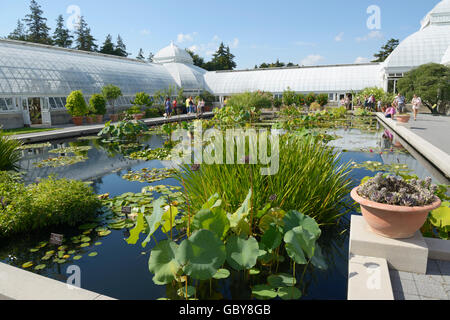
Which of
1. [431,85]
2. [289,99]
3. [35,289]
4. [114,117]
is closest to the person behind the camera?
[35,289]

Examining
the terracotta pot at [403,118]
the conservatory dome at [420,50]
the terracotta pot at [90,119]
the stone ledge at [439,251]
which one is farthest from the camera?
the conservatory dome at [420,50]

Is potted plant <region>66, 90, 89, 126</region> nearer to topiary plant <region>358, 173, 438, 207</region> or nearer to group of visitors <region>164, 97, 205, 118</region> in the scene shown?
group of visitors <region>164, 97, 205, 118</region>

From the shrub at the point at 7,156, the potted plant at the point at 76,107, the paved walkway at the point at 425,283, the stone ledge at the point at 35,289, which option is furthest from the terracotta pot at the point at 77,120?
the paved walkway at the point at 425,283

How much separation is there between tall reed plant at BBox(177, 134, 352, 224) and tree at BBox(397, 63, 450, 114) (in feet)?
60.6

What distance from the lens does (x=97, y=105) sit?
1816 cm

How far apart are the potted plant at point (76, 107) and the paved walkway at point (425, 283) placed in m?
17.3

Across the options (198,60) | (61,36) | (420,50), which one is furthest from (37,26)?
(420,50)

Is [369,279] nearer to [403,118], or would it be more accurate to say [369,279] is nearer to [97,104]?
[403,118]

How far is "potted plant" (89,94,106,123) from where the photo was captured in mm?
18078

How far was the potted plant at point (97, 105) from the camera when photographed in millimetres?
18078

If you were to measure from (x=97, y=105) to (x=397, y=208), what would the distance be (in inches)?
716

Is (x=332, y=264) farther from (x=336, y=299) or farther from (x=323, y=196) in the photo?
(x=323, y=196)

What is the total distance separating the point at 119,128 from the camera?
1250 centimetres

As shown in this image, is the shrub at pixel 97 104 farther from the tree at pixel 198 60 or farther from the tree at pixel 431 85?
the tree at pixel 198 60
